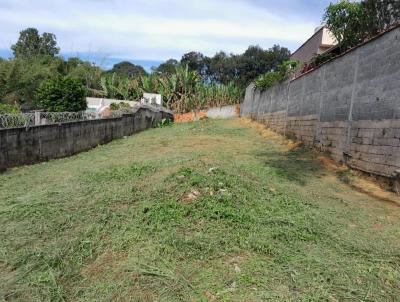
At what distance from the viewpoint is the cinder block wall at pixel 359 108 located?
20.9 ft

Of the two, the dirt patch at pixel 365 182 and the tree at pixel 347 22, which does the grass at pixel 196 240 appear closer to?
the dirt patch at pixel 365 182

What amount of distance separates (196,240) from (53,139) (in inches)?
282

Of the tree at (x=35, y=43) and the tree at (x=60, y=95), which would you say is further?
the tree at (x=35, y=43)

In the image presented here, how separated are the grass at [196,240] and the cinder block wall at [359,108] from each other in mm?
857

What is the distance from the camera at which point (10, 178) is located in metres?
7.44

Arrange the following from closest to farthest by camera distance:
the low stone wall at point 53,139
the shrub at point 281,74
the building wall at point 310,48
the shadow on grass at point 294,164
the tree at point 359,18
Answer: the shadow on grass at point 294,164
the low stone wall at point 53,139
the tree at point 359,18
the shrub at point 281,74
the building wall at point 310,48

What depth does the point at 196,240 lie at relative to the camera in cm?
403

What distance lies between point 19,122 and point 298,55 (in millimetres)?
18700

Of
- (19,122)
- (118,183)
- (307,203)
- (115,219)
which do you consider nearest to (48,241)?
(115,219)

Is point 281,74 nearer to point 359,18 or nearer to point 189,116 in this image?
point 359,18

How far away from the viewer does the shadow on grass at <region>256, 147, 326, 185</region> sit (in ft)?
24.4

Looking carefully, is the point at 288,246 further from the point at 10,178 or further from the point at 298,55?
the point at 298,55

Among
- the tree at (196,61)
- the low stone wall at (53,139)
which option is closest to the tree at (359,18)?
the low stone wall at (53,139)

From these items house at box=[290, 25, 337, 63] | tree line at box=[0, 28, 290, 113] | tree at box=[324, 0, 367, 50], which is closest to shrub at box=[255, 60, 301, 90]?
house at box=[290, 25, 337, 63]
